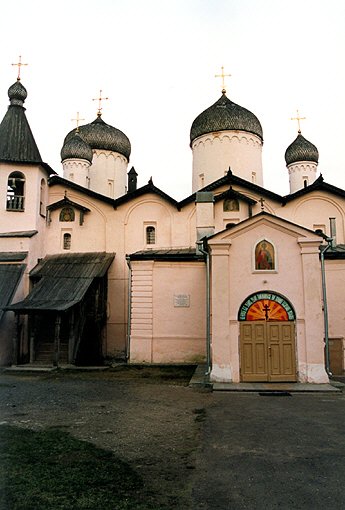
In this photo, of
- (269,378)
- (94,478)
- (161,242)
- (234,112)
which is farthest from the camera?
(234,112)

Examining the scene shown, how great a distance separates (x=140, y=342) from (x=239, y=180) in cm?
802

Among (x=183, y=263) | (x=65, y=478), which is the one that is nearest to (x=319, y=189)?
(x=183, y=263)

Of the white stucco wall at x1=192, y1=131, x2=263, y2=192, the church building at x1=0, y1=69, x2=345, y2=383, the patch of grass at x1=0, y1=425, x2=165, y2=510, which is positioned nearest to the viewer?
the patch of grass at x1=0, y1=425, x2=165, y2=510

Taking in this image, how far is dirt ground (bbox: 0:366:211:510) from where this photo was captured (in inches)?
197

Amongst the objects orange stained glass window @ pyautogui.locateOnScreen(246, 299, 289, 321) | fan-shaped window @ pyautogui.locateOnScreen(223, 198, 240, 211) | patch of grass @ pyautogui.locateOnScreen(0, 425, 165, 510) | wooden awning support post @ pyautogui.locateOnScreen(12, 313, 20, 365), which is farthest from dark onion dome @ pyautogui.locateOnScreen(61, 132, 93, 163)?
patch of grass @ pyautogui.locateOnScreen(0, 425, 165, 510)

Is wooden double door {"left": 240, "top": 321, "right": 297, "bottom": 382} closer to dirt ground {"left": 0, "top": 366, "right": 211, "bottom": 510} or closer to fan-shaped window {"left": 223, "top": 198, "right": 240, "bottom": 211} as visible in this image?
dirt ground {"left": 0, "top": 366, "right": 211, "bottom": 510}

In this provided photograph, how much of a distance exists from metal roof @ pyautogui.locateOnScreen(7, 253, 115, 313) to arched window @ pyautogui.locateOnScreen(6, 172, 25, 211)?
8.22ft

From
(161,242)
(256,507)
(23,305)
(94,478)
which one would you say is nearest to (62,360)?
(23,305)

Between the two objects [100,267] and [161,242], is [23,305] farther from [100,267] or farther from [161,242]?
[161,242]

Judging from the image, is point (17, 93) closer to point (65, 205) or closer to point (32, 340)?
point (65, 205)

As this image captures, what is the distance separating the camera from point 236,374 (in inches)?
447

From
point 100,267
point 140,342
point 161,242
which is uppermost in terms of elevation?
point 161,242

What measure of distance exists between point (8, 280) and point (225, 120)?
12379 millimetres

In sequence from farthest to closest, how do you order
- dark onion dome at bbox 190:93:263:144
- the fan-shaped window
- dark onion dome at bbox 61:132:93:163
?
1. dark onion dome at bbox 61:132:93:163
2. dark onion dome at bbox 190:93:263:144
3. the fan-shaped window
